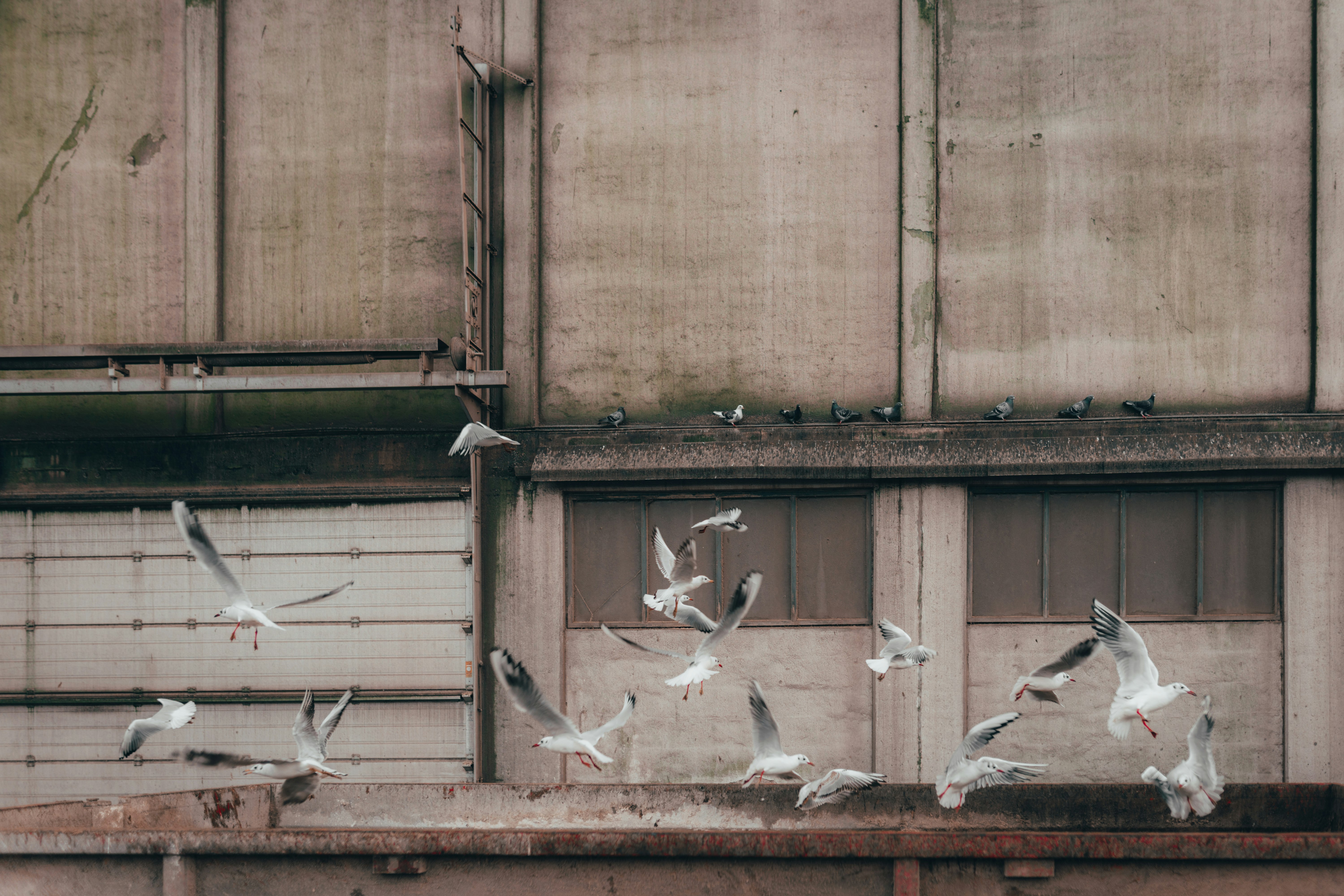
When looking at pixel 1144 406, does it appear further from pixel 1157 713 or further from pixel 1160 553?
pixel 1157 713

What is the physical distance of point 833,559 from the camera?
933 cm

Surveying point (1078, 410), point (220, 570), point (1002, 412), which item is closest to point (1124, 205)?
point (1078, 410)

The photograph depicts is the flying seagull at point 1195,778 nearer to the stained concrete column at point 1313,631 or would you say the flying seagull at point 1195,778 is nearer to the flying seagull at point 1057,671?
the flying seagull at point 1057,671

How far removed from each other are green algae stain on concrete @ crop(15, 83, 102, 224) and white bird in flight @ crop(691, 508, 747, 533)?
7.54m

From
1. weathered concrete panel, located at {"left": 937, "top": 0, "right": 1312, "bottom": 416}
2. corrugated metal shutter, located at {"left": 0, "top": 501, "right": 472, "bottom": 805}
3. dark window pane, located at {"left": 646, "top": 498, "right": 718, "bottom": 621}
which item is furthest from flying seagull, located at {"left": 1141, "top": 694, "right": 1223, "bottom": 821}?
corrugated metal shutter, located at {"left": 0, "top": 501, "right": 472, "bottom": 805}

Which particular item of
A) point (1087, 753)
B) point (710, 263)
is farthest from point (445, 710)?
point (1087, 753)

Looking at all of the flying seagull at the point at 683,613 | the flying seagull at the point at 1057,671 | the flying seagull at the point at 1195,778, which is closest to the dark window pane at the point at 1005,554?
the flying seagull at the point at 1057,671

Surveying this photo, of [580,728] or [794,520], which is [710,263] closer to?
[794,520]

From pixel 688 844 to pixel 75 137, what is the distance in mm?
9632

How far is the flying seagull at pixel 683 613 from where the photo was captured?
24.1 ft

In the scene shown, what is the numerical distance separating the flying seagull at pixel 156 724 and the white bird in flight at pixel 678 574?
356cm

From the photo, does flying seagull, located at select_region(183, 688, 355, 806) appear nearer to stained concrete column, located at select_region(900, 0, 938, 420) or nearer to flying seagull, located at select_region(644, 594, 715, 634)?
flying seagull, located at select_region(644, 594, 715, 634)

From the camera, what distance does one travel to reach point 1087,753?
354 inches

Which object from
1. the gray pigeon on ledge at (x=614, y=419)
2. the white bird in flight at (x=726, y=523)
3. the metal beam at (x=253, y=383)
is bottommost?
the white bird in flight at (x=726, y=523)
